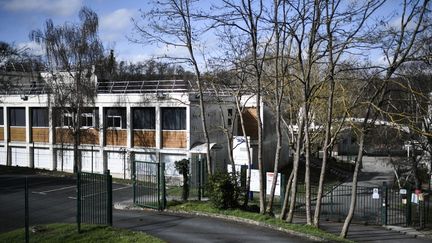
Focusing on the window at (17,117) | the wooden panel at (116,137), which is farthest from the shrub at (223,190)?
the window at (17,117)

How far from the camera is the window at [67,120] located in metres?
36.1

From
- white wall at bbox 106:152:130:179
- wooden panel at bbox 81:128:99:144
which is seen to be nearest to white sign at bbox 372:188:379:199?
white wall at bbox 106:152:130:179

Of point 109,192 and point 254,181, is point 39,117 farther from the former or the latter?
point 109,192

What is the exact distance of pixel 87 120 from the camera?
121 feet

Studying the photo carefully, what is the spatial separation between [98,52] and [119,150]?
7372 millimetres

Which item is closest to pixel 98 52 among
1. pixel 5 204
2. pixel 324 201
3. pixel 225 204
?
pixel 5 204

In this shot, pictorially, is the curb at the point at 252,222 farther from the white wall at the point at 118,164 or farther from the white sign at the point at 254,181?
the white wall at the point at 118,164

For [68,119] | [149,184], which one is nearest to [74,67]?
[68,119]

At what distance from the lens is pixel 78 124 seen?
34344 mm

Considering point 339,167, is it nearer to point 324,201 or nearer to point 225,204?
point 324,201

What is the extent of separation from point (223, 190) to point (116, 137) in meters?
20.7

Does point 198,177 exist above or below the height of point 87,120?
below

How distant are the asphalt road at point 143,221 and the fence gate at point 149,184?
2.52 ft

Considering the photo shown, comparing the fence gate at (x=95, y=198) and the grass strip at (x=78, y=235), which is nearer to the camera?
the grass strip at (x=78, y=235)
